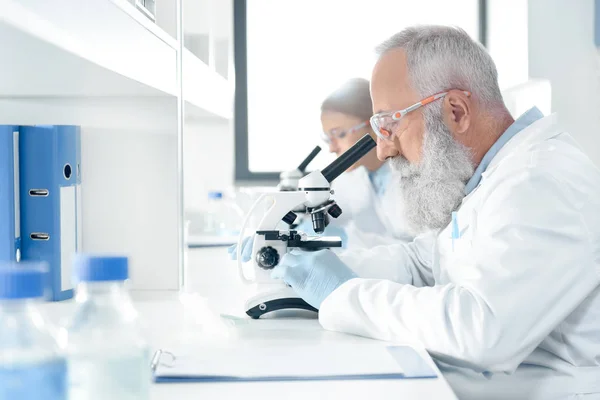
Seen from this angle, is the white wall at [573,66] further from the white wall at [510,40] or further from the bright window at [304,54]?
the bright window at [304,54]

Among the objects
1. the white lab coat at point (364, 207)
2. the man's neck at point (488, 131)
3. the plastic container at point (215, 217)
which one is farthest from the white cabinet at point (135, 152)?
the plastic container at point (215, 217)

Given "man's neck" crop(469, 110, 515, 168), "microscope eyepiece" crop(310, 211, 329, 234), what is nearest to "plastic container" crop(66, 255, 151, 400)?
"microscope eyepiece" crop(310, 211, 329, 234)

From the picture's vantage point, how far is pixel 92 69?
1299 mm

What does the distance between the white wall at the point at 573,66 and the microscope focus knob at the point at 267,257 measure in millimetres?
2291

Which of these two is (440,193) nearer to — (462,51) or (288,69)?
(462,51)

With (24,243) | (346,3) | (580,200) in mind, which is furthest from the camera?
(346,3)

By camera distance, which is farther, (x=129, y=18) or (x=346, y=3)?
(x=346, y=3)

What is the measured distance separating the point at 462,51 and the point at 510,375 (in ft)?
2.50

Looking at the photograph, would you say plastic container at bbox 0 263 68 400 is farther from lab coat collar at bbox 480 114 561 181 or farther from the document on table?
lab coat collar at bbox 480 114 561 181

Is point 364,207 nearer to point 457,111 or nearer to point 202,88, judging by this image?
point 202,88

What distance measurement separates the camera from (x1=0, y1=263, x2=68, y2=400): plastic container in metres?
0.58

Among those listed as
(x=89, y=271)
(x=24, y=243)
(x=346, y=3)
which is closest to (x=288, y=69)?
(x=346, y=3)

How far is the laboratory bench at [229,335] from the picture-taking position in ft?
3.03

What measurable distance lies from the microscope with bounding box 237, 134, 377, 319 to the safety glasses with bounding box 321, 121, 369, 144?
63.6 inches
